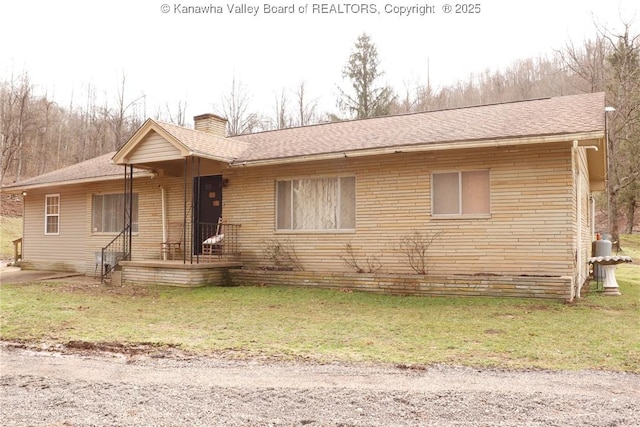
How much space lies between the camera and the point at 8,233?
28750 mm

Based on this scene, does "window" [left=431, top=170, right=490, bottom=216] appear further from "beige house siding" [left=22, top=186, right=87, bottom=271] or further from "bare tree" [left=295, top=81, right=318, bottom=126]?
"bare tree" [left=295, top=81, right=318, bottom=126]

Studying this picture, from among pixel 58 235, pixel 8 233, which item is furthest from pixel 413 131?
pixel 8 233

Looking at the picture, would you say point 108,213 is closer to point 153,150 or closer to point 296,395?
point 153,150

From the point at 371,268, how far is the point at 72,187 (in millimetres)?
10996

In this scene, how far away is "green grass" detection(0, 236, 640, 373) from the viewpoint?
5.88m

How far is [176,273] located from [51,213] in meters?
8.06

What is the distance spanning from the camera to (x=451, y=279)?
10297 millimetres

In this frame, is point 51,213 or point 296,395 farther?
point 51,213

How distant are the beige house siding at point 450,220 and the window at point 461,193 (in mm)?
160

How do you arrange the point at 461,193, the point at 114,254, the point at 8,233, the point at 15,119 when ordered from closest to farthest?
the point at 461,193 → the point at 114,254 → the point at 8,233 → the point at 15,119

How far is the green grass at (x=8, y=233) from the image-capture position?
2498 cm

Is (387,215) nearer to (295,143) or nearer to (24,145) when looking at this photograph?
(295,143)

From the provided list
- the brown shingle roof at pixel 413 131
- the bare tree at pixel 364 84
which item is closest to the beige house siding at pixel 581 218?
the brown shingle roof at pixel 413 131

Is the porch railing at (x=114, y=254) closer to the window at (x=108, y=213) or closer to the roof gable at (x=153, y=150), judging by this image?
the window at (x=108, y=213)
